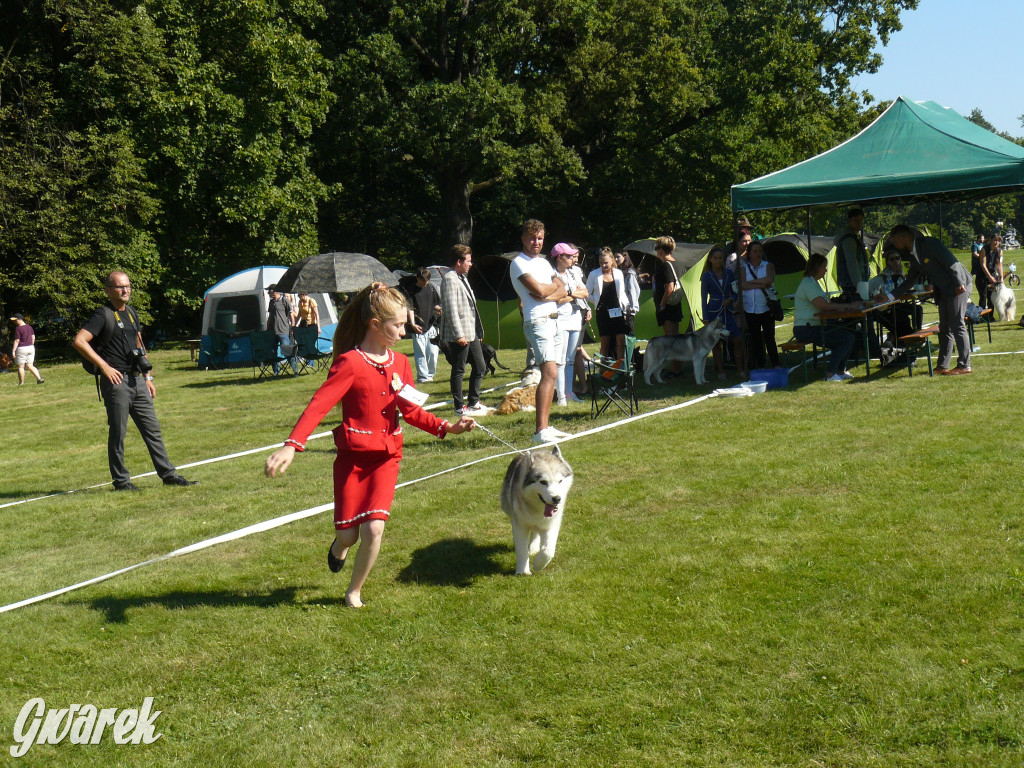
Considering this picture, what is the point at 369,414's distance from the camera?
4609 mm

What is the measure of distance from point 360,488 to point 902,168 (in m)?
8.70

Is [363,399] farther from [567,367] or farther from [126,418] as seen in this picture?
[567,367]

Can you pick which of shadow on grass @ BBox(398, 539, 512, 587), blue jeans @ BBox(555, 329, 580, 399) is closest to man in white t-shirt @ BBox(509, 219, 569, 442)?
blue jeans @ BBox(555, 329, 580, 399)

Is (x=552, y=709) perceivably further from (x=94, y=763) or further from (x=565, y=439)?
(x=565, y=439)

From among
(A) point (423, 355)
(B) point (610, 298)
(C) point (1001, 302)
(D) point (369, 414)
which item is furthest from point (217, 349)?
(D) point (369, 414)

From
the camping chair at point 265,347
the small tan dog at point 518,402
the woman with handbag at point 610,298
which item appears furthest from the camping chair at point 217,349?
the small tan dog at point 518,402

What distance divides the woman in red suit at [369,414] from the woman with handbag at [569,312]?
446 centimetres

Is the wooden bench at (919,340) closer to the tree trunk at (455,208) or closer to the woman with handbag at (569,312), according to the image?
the woman with handbag at (569,312)

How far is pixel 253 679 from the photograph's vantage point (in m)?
4.11

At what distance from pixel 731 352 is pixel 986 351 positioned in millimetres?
3547

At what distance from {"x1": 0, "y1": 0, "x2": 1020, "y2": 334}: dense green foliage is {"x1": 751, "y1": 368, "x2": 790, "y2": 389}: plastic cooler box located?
1855 centimetres

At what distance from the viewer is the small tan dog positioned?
1092 centimetres

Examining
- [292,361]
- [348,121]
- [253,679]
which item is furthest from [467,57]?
[253,679]

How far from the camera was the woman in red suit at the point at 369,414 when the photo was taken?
459cm
